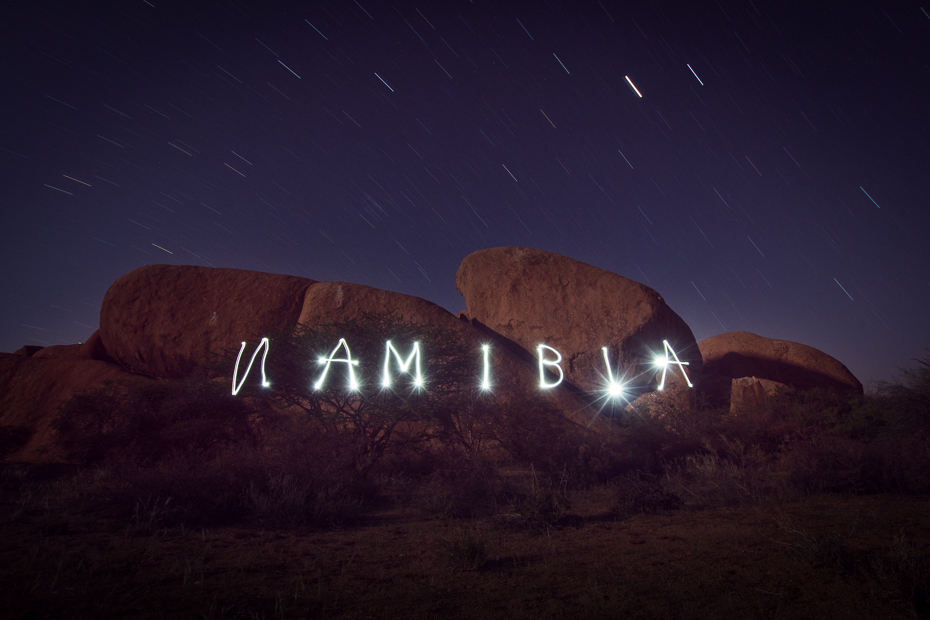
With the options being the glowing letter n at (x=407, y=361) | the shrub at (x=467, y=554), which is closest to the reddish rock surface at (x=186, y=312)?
the glowing letter n at (x=407, y=361)

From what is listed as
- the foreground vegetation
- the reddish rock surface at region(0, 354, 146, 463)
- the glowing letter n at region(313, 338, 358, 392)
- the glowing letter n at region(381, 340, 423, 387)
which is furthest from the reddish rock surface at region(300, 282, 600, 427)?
the reddish rock surface at region(0, 354, 146, 463)

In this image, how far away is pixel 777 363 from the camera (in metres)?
21.3

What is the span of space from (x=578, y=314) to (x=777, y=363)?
11880 mm

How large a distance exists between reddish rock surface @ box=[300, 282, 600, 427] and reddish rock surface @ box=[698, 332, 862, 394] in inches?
470

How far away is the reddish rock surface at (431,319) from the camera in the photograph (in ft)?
48.9

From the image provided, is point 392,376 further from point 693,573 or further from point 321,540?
point 693,573

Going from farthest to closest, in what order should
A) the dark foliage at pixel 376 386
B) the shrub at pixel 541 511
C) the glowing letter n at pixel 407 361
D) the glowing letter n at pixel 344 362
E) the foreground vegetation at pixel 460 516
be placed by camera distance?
the glowing letter n at pixel 407 361 → the glowing letter n at pixel 344 362 → the dark foliage at pixel 376 386 → the shrub at pixel 541 511 → the foreground vegetation at pixel 460 516

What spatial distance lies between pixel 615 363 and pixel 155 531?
1571cm

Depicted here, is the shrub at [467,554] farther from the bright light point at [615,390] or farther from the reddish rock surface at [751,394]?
the bright light point at [615,390]

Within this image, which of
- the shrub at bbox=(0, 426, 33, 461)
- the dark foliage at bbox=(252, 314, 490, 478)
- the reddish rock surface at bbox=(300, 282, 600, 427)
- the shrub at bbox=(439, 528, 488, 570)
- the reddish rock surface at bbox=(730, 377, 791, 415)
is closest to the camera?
the shrub at bbox=(439, 528, 488, 570)

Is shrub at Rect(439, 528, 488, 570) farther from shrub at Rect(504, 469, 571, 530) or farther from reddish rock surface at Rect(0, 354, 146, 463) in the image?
reddish rock surface at Rect(0, 354, 146, 463)

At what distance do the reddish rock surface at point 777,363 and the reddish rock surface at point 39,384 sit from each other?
87.8 feet

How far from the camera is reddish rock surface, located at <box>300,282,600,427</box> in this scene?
14.9m

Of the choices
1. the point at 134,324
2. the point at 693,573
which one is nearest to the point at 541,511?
the point at 693,573
